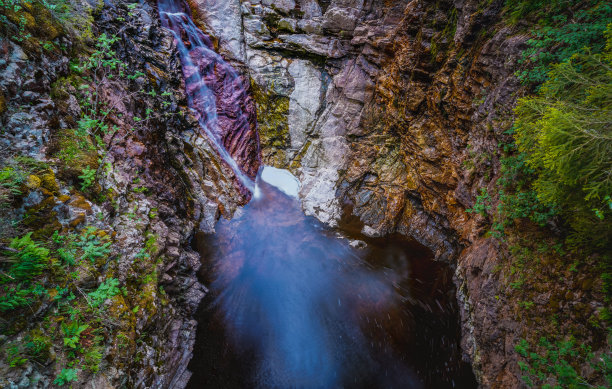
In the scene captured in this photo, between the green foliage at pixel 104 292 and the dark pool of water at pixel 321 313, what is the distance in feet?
8.80

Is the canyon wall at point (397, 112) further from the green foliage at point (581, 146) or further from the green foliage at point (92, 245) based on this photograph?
the green foliage at point (92, 245)

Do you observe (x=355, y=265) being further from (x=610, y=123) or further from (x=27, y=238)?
(x=27, y=238)

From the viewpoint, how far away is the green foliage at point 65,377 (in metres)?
2.80

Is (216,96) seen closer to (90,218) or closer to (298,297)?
(90,218)

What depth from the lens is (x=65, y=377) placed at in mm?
2848

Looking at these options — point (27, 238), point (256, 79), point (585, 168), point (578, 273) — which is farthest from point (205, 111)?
point (578, 273)

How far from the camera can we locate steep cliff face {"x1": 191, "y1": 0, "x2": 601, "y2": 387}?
18.4 feet

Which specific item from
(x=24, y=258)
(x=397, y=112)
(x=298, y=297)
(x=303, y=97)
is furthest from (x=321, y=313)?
(x=303, y=97)

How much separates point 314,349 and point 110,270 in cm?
486

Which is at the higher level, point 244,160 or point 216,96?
point 216,96

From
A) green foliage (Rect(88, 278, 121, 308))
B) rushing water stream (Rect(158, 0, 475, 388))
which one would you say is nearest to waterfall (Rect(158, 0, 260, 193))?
rushing water stream (Rect(158, 0, 475, 388))

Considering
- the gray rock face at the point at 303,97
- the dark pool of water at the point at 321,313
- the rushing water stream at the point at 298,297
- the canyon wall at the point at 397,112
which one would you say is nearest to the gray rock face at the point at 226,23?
the canyon wall at the point at 397,112

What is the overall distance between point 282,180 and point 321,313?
6767 millimetres

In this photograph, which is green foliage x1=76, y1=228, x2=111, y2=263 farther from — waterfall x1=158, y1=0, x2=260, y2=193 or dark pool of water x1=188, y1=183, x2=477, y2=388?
waterfall x1=158, y1=0, x2=260, y2=193
